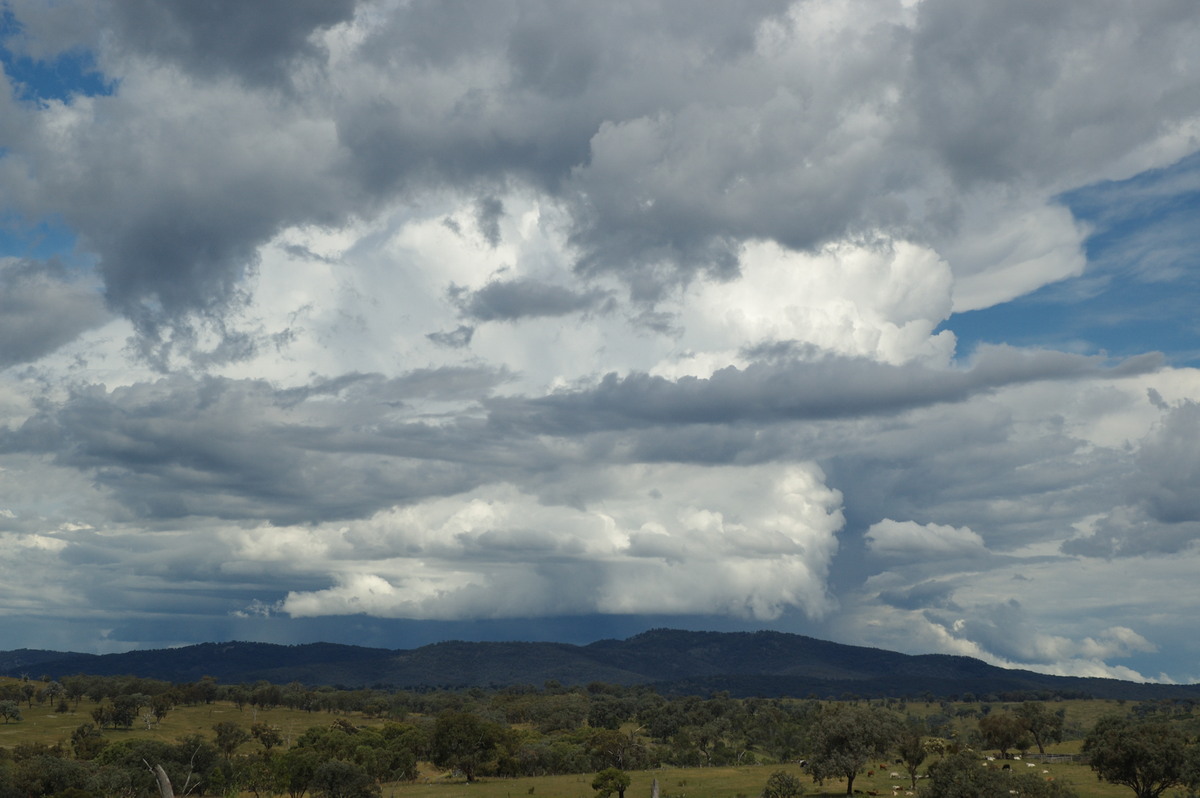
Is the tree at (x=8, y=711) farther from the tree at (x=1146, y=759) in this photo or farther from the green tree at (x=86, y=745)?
the tree at (x=1146, y=759)

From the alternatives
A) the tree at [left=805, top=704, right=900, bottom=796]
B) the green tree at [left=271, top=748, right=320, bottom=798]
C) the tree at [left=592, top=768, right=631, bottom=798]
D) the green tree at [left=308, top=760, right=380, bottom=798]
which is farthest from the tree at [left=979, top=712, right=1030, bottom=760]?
the green tree at [left=271, top=748, right=320, bottom=798]

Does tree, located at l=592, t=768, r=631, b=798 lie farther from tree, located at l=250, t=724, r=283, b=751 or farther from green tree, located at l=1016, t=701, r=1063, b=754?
tree, located at l=250, t=724, r=283, b=751

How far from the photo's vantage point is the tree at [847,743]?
113 metres

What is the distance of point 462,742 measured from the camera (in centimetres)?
15212

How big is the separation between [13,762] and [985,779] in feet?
384

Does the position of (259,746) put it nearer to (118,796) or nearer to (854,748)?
(118,796)

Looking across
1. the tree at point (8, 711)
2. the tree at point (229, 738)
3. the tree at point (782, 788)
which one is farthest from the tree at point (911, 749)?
the tree at point (8, 711)

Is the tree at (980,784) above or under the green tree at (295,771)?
above

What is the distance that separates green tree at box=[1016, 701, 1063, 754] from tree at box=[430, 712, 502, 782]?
297ft

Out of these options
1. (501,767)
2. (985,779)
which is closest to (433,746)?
(501,767)

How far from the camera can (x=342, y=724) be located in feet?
628

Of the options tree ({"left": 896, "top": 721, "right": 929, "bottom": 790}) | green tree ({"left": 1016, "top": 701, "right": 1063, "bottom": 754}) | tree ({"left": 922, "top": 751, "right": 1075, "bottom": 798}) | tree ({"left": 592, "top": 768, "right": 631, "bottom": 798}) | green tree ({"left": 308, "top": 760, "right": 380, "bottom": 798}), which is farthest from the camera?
green tree ({"left": 1016, "top": 701, "right": 1063, "bottom": 754})

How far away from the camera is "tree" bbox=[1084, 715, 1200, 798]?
9881 centimetres

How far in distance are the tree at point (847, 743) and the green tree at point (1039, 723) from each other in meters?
56.4
